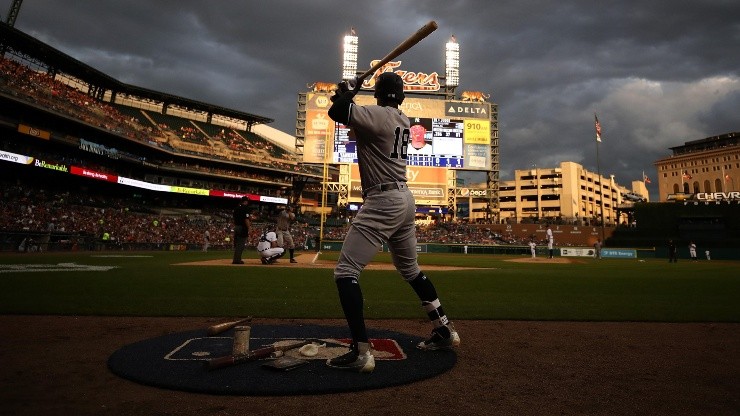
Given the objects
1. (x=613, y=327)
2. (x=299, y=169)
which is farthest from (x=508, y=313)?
(x=299, y=169)

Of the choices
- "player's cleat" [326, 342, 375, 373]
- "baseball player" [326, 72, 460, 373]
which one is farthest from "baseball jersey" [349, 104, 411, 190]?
"player's cleat" [326, 342, 375, 373]

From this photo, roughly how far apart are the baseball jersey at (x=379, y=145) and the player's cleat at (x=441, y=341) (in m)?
1.35

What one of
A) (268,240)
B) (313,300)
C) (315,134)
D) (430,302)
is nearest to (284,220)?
(268,240)

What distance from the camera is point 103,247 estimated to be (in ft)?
81.1

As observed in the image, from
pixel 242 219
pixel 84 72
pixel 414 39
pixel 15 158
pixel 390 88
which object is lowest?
pixel 242 219

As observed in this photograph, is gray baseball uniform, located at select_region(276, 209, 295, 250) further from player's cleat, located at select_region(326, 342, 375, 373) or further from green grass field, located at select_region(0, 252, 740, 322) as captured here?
player's cleat, located at select_region(326, 342, 375, 373)

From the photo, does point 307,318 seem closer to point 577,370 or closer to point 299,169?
point 577,370

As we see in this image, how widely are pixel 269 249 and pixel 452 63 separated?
41657mm

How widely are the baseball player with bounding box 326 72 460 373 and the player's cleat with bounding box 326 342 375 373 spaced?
185mm

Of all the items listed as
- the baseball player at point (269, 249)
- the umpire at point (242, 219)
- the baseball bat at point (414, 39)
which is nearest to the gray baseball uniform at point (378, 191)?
the baseball bat at point (414, 39)

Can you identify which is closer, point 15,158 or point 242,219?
point 242,219

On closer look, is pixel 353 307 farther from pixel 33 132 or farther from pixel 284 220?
pixel 33 132

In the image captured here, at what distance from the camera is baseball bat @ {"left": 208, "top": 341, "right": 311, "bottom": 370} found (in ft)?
8.59

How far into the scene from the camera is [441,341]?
11.2ft
